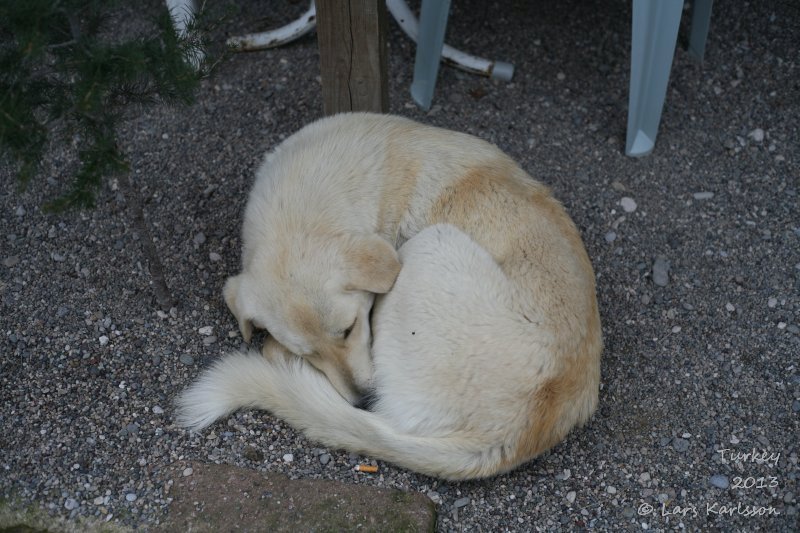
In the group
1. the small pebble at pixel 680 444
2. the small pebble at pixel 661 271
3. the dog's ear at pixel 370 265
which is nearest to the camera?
the dog's ear at pixel 370 265

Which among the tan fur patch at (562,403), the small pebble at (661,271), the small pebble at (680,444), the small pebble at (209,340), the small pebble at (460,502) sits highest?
the tan fur patch at (562,403)

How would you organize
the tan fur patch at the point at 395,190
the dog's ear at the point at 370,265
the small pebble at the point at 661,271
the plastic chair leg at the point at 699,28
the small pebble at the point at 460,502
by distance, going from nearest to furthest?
the small pebble at the point at 460,502 → the dog's ear at the point at 370,265 → the tan fur patch at the point at 395,190 → the small pebble at the point at 661,271 → the plastic chair leg at the point at 699,28

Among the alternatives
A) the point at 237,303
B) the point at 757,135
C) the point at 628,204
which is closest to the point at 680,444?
the point at 628,204

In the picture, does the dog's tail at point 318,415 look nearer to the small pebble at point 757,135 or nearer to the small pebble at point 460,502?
the small pebble at point 460,502

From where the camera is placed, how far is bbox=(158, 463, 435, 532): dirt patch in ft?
9.18

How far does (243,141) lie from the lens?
436cm

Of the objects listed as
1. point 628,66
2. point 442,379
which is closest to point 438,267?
point 442,379

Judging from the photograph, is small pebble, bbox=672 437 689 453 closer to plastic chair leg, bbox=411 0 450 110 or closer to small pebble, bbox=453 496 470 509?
small pebble, bbox=453 496 470 509

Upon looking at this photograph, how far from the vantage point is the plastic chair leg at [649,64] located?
382 cm

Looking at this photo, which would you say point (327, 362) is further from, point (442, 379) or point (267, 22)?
point (267, 22)

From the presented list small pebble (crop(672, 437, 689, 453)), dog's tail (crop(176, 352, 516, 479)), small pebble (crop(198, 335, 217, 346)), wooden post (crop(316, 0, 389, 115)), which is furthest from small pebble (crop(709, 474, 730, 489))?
wooden post (crop(316, 0, 389, 115))

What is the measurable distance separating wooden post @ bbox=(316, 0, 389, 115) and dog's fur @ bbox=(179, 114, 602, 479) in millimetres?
509

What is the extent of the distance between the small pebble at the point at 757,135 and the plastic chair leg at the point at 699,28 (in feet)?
2.15

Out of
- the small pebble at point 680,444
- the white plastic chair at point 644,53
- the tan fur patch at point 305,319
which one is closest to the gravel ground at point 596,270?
the small pebble at point 680,444
